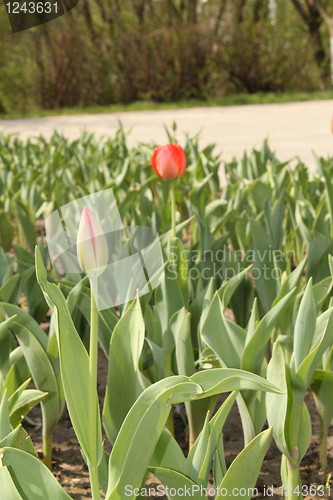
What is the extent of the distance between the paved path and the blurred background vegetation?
3.84 meters

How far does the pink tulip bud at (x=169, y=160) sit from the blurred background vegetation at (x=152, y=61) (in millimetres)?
12387

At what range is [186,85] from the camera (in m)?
13.2

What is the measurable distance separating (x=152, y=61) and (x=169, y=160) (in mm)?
12991

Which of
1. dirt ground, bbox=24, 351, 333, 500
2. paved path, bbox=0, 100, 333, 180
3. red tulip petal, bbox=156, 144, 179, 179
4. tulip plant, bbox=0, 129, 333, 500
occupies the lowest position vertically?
dirt ground, bbox=24, 351, 333, 500

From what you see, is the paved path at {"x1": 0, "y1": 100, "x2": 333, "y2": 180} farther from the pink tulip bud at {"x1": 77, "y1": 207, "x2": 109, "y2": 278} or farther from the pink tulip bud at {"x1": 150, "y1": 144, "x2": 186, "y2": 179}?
the pink tulip bud at {"x1": 77, "y1": 207, "x2": 109, "y2": 278}

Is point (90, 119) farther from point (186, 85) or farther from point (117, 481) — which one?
point (117, 481)

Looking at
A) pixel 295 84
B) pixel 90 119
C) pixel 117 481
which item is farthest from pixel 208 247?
pixel 295 84

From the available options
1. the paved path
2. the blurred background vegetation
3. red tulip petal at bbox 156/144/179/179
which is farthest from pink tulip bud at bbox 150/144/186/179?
the blurred background vegetation

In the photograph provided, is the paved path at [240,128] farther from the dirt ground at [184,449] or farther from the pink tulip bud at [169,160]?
the dirt ground at [184,449]

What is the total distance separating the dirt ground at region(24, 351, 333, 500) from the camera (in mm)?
1123

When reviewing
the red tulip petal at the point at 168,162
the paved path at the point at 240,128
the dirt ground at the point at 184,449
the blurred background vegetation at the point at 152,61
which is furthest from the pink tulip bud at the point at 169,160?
the blurred background vegetation at the point at 152,61

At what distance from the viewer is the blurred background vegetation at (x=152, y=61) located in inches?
516

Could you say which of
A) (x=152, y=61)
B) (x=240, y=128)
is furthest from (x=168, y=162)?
(x=152, y=61)

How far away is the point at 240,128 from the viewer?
7039 millimetres
